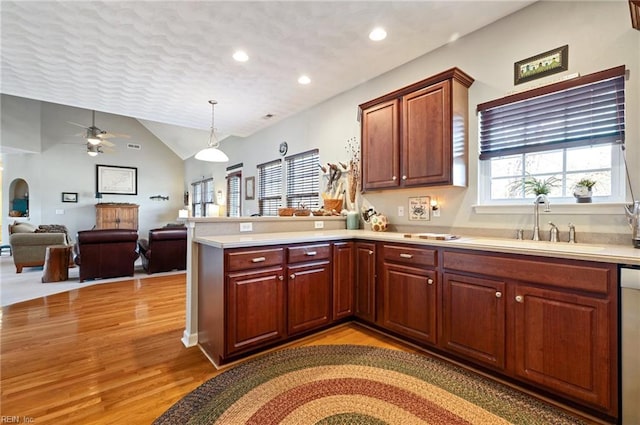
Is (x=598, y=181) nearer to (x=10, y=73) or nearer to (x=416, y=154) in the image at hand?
(x=416, y=154)

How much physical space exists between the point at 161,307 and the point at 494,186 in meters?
4.06

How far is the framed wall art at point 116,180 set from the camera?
9.05 m

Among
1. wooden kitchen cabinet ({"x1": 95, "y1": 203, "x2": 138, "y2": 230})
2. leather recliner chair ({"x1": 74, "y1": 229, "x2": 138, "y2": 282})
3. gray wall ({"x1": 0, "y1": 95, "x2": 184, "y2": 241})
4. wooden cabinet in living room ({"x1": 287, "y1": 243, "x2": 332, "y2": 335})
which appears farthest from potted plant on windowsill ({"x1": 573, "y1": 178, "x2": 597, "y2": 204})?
gray wall ({"x1": 0, "y1": 95, "x2": 184, "y2": 241})

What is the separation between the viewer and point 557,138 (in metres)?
2.26

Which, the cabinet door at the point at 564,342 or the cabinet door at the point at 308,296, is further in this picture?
the cabinet door at the point at 308,296

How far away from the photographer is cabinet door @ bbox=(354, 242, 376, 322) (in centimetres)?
282

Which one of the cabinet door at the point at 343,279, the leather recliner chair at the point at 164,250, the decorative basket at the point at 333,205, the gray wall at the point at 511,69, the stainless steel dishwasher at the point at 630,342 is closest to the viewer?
the stainless steel dishwasher at the point at 630,342

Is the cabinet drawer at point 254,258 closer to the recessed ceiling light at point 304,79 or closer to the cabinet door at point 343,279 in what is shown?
the cabinet door at point 343,279

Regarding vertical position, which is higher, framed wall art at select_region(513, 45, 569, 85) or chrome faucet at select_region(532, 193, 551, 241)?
framed wall art at select_region(513, 45, 569, 85)

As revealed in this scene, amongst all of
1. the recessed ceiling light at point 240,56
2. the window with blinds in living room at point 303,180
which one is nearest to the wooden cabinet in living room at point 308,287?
the window with blinds in living room at point 303,180

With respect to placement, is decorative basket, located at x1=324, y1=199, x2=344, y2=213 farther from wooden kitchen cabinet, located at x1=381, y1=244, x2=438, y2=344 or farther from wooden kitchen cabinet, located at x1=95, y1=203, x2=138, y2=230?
wooden kitchen cabinet, located at x1=95, y1=203, x2=138, y2=230

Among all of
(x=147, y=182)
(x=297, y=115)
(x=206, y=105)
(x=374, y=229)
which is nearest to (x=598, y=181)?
(x=374, y=229)

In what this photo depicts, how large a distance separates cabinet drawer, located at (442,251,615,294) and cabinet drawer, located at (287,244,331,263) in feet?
3.55

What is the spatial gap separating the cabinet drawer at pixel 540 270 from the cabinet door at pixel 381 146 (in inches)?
45.4
